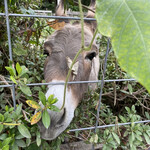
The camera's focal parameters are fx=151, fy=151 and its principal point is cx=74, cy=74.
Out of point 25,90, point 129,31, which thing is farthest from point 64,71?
point 129,31

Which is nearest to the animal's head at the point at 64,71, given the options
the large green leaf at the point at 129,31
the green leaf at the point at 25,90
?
the green leaf at the point at 25,90

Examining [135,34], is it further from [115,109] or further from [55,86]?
[115,109]

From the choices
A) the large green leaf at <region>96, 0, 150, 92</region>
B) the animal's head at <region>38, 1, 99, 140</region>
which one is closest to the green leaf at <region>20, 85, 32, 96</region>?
the animal's head at <region>38, 1, 99, 140</region>

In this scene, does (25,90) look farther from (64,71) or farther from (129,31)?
(129,31)

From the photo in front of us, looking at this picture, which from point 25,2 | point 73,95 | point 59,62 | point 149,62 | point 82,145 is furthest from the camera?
point 82,145

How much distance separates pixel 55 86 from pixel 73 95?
0.22 meters

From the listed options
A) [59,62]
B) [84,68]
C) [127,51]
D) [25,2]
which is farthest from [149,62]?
[25,2]

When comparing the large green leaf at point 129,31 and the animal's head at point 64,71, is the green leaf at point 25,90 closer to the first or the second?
the animal's head at point 64,71

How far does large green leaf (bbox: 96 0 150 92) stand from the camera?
15.7 inches

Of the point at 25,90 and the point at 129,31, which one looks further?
the point at 25,90

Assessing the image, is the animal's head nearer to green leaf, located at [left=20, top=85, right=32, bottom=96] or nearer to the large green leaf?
green leaf, located at [left=20, top=85, right=32, bottom=96]

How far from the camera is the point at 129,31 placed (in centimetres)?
44

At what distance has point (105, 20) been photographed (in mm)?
460

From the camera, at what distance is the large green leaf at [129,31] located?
0.40m
